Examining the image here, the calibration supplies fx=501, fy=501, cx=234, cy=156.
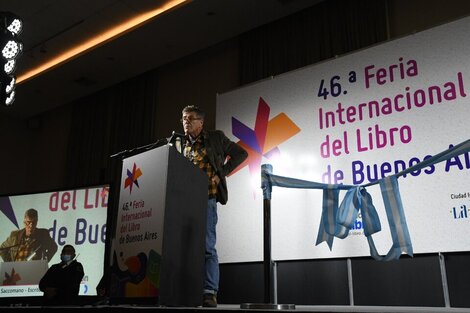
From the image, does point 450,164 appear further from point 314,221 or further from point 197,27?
point 197,27

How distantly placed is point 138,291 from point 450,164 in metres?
2.16

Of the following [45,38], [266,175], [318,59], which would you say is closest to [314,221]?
[266,175]

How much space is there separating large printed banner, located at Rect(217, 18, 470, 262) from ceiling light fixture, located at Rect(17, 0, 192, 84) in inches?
47.9

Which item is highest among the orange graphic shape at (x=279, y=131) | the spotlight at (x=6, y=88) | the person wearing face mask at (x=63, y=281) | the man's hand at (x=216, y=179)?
the spotlight at (x=6, y=88)

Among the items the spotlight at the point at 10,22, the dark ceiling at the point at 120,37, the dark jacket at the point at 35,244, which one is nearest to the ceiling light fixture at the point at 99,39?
the dark ceiling at the point at 120,37

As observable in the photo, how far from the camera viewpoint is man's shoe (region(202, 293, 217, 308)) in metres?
2.28

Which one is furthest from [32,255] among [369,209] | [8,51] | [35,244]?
[369,209]

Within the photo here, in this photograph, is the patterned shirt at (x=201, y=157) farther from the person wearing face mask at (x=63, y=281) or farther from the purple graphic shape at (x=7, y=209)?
the purple graphic shape at (x=7, y=209)

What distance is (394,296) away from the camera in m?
3.29

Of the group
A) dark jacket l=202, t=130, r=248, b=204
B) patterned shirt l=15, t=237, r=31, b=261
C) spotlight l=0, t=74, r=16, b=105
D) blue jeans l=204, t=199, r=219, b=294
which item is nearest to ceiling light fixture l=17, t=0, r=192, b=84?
spotlight l=0, t=74, r=16, b=105

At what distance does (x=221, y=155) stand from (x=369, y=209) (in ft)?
2.88

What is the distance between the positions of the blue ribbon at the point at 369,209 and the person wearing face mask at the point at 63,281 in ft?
5.87

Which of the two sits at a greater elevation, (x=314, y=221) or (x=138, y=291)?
(x=314, y=221)

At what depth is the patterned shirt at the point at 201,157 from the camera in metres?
2.57
